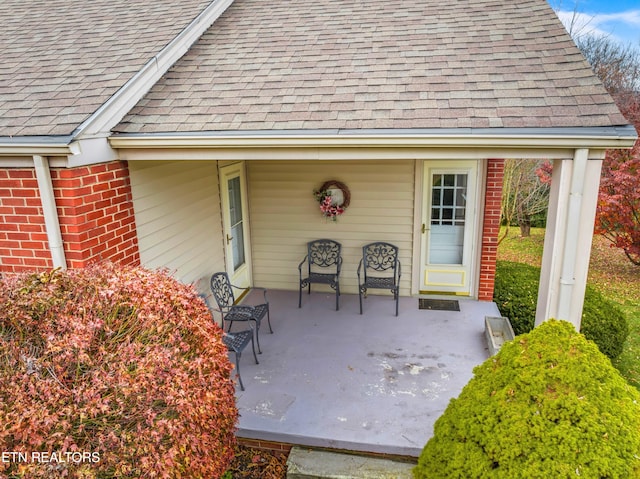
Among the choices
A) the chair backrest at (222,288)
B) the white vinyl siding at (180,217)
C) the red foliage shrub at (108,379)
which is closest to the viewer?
the red foliage shrub at (108,379)

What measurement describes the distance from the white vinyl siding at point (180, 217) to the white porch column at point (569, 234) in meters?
3.20

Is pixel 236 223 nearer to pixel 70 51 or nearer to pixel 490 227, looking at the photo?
pixel 70 51

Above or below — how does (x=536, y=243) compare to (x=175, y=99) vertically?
below

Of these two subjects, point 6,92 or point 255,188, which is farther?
point 255,188

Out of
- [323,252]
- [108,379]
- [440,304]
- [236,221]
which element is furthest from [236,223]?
[108,379]

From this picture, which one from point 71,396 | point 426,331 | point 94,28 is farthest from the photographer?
point 426,331

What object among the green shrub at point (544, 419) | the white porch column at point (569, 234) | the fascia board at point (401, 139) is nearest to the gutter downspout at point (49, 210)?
the fascia board at point (401, 139)

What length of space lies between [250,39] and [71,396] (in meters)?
4.36

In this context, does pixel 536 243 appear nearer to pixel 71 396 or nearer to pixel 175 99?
pixel 175 99

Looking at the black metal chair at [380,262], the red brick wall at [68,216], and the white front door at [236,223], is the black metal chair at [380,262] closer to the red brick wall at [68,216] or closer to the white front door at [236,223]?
the white front door at [236,223]

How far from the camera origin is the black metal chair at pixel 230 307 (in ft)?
16.4

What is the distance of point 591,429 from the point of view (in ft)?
7.32

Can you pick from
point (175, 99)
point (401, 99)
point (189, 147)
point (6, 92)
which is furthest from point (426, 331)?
Result: point (6, 92)

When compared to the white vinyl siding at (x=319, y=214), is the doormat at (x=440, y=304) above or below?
below
